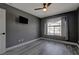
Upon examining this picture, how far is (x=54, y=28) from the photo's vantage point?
222 inches

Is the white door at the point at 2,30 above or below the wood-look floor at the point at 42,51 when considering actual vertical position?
above

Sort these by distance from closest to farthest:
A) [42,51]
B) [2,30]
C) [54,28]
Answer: [2,30] < [42,51] < [54,28]

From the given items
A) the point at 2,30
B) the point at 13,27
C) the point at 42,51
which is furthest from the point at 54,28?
the point at 2,30

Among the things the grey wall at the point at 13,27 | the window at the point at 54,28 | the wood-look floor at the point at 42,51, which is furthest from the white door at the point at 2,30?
the window at the point at 54,28

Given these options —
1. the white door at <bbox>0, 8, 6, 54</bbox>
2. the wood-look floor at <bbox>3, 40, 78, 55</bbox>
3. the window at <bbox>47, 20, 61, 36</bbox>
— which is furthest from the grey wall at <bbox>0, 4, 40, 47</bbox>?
the window at <bbox>47, 20, 61, 36</bbox>

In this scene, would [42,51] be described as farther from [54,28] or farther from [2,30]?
[54,28]

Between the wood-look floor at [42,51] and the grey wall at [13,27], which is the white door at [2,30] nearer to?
the grey wall at [13,27]

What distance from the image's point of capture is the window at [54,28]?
5211 mm

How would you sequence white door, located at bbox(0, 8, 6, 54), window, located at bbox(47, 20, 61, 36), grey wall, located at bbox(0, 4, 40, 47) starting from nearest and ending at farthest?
white door, located at bbox(0, 8, 6, 54) < grey wall, located at bbox(0, 4, 40, 47) < window, located at bbox(47, 20, 61, 36)

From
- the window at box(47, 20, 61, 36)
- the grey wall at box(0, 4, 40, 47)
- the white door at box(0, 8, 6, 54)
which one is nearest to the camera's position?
the white door at box(0, 8, 6, 54)

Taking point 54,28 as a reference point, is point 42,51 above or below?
below

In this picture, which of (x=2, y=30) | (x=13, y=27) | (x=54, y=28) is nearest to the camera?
(x=2, y=30)

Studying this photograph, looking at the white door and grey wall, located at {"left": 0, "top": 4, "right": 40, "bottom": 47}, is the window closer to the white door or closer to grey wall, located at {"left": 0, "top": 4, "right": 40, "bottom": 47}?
grey wall, located at {"left": 0, "top": 4, "right": 40, "bottom": 47}

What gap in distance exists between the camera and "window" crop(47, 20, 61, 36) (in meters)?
5.21
